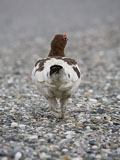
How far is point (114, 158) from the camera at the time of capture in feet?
18.2

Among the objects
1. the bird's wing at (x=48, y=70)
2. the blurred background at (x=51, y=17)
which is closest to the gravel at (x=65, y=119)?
the bird's wing at (x=48, y=70)

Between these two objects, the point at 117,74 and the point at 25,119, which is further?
the point at 117,74

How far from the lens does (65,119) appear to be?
308 inches

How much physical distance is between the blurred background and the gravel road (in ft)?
7.60

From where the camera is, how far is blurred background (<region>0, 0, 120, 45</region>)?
3083 centimetres

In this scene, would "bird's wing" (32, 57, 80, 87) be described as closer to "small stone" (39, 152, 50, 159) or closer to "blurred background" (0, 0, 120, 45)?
"small stone" (39, 152, 50, 159)

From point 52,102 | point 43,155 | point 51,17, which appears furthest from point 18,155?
point 51,17

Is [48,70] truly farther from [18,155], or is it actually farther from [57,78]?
[18,155]

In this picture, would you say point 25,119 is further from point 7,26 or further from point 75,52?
point 7,26

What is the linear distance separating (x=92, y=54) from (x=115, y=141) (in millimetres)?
13652

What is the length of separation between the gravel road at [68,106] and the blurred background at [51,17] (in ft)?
7.60

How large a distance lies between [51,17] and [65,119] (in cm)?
3472

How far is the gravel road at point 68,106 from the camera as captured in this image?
577 cm

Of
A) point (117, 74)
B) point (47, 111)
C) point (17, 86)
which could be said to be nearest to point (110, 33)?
point (117, 74)
